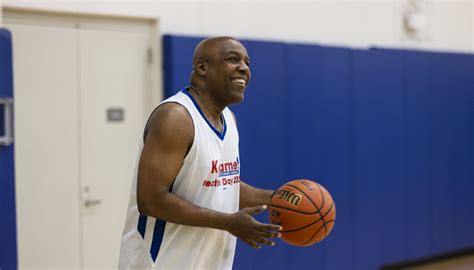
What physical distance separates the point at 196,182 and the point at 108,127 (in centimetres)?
182

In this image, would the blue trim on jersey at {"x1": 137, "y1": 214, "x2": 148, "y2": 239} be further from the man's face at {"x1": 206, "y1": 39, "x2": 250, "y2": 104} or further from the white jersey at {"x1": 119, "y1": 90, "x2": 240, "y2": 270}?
the man's face at {"x1": 206, "y1": 39, "x2": 250, "y2": 104}

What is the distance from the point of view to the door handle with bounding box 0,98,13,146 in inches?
125

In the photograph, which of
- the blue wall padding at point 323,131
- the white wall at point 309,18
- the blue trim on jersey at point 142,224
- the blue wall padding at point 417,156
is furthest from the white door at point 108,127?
the blue wall padding at point 417,156

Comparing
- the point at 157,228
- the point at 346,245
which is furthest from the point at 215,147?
the point at 346,245

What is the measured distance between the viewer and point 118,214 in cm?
399

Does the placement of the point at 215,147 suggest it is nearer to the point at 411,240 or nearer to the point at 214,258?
the point at 214,258

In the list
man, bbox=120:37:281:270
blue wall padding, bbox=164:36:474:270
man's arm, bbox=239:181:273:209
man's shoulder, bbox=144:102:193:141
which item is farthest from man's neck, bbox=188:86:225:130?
blue wall padding, bbox=164:36:474:270

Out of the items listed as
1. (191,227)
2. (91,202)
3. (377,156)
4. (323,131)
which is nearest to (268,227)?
(191,227)

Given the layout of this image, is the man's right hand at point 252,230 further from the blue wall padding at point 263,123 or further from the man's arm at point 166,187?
the blue wall padding at point 263,123

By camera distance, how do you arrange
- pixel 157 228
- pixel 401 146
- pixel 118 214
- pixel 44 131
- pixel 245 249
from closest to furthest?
pixel 157 228 < pixel 44 131 < pixel 118 214 < pixel 245 249 < pixel 401 146

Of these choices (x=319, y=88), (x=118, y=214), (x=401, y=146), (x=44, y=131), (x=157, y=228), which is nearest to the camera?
(x=157, y=228)

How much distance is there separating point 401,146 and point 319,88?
3.67 feet

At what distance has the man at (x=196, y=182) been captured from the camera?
2094 mm

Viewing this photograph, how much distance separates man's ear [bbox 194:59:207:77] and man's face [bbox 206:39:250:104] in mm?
19
